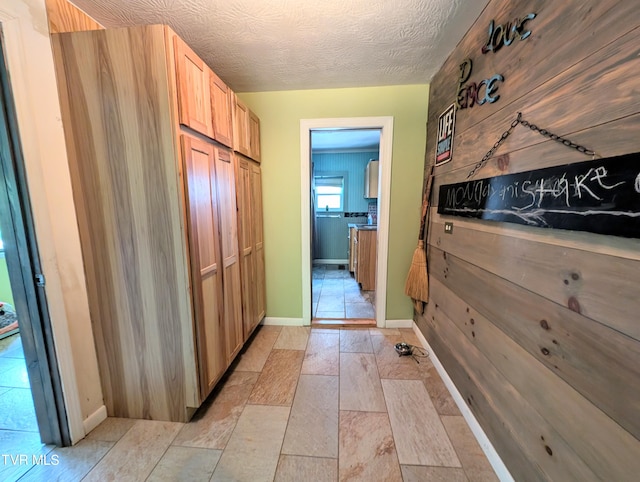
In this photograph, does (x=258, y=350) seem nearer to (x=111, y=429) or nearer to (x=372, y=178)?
(x=111, y=429)

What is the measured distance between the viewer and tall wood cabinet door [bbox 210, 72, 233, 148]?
5.05ft

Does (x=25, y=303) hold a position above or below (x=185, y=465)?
above

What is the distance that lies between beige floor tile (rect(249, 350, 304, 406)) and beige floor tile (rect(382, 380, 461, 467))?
0.67 meters

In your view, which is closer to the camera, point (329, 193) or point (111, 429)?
point (111, 429)

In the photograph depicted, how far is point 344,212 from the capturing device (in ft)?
16.9

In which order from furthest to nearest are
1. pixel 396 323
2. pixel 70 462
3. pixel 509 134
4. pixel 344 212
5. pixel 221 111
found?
pixel 344 212, pixel 396 323, pixel 221 111, pixel 70 462, pixel 509 134

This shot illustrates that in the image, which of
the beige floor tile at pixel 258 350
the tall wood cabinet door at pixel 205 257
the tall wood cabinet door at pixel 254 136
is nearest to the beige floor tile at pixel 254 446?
the tall wood cabinet door at pixel 205 257

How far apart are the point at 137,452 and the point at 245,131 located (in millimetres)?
2185

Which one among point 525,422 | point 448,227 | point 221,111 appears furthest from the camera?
point 448,227

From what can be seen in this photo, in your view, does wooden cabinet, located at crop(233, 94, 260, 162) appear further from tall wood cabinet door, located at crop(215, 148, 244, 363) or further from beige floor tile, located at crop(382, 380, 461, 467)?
beige floor tile, located at crop(382, 380, 461, 467)

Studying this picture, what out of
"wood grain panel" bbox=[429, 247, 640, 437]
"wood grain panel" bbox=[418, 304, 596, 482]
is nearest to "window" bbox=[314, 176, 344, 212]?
"wood grain panel" bbox=[418, 304, 596, 482]

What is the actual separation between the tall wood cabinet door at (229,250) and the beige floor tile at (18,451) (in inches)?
39.3

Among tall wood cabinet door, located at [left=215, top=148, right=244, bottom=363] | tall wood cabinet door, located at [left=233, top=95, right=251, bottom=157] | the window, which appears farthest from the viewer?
the window

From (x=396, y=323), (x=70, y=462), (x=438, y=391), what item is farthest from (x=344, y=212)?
(x=70, y=462)
